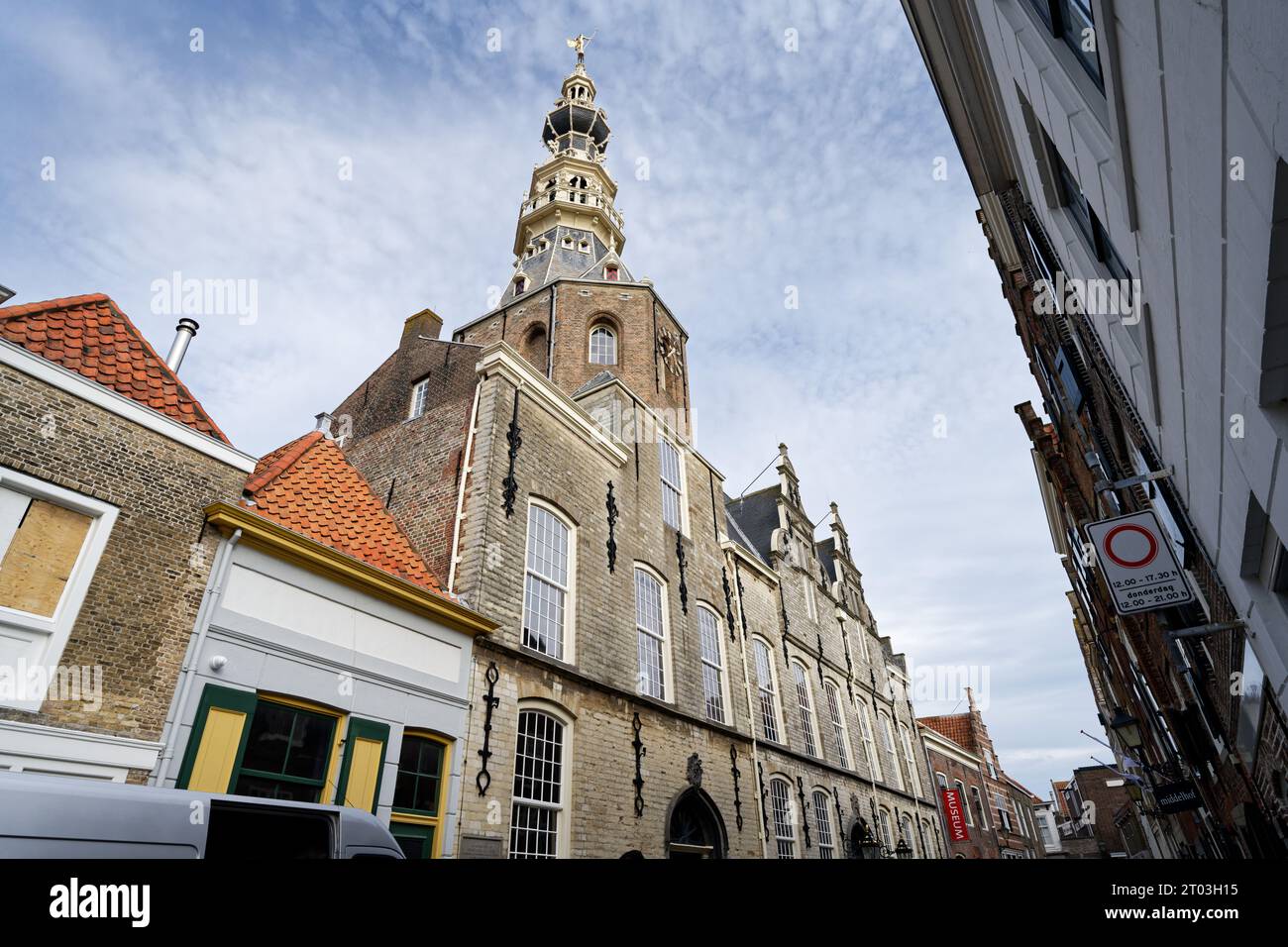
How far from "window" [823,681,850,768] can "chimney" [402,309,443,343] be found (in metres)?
16.4

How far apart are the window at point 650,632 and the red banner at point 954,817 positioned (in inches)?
900

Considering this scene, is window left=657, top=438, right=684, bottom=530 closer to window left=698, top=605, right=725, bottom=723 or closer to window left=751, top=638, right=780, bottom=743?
window left=698, top=605, right=725, bottom=723

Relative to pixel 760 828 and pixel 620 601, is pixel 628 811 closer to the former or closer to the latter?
pixel 620 601

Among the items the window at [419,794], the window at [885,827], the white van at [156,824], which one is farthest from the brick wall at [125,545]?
the window at [885,827]

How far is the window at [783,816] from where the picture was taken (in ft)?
52.7

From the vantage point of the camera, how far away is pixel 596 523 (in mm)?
13711

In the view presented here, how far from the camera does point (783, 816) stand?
16703mm

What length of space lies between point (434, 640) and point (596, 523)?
5.02 metres

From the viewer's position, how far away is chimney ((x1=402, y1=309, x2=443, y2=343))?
15.7 meters

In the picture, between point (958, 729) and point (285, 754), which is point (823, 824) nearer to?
point (285, 754)

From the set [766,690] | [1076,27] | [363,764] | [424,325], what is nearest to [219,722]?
[363,764]

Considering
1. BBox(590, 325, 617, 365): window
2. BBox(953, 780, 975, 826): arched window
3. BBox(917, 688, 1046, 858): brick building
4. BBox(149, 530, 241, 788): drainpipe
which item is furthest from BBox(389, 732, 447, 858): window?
BBox(953, 780, 975, 826): arched window

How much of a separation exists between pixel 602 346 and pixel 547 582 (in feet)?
38.3
